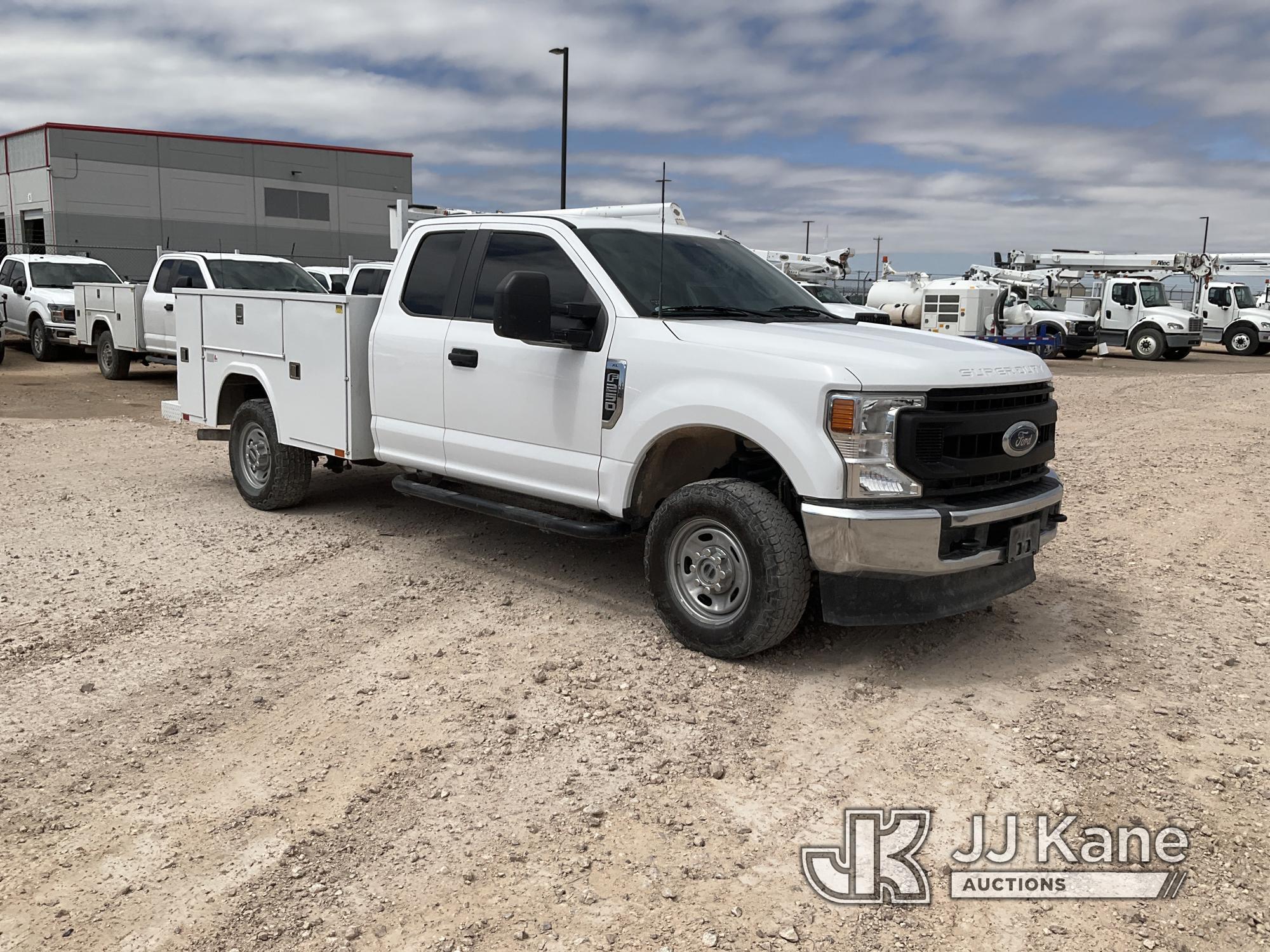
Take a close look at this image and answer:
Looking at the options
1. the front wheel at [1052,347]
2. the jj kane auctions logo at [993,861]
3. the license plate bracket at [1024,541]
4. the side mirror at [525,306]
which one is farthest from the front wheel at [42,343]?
the front wheel at [1052,347]

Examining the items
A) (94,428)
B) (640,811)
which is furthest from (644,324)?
(94,428)

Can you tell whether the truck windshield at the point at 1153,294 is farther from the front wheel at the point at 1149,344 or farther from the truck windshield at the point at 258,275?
the truck windshield at the point at 258,275

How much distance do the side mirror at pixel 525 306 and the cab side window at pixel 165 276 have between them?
39.9 feet

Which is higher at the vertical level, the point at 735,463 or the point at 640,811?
the point at 735,463

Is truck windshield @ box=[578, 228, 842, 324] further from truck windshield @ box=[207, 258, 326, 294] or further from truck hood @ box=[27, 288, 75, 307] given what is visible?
truck hood @ box=[27, 288, 75, 307]

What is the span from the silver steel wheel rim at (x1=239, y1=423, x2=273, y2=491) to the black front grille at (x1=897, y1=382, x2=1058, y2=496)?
5045 mm

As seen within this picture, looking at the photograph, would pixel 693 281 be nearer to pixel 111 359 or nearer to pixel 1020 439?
pixel 1020 439

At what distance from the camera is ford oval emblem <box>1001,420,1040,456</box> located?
16.1 ft

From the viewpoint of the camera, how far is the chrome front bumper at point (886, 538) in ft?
14.9

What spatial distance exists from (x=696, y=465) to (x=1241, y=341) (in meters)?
33.1

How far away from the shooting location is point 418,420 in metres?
6.51

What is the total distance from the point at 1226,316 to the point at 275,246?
36.3 m

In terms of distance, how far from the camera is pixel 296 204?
46.5 metres

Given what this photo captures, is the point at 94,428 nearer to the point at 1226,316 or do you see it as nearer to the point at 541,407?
the point at 541,407
